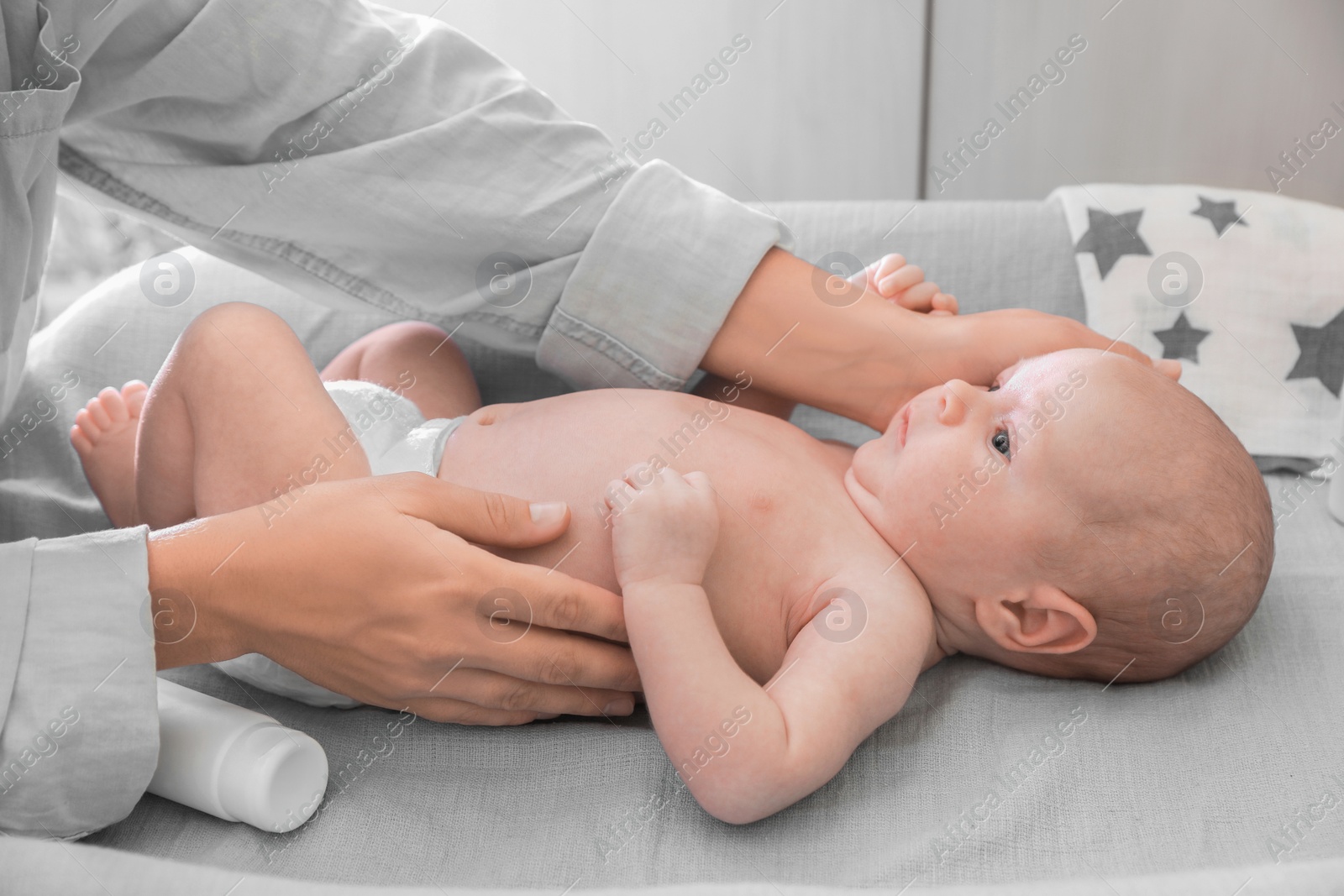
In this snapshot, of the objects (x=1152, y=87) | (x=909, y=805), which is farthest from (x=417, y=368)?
(x=1152, y=87)

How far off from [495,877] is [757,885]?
199 millimetres

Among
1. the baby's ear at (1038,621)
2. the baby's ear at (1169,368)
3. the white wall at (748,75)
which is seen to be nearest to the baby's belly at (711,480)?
the baby's ear at (1038,621)

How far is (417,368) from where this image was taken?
1.11m

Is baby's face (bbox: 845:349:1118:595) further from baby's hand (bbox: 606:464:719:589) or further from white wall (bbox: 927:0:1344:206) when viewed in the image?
white wall (bbox: 927:0:1344:206)

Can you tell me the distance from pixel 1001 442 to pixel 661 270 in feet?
1.14

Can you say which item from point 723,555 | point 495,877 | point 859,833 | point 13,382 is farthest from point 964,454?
point 13,382

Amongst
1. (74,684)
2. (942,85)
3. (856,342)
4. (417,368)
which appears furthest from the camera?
(942,85)

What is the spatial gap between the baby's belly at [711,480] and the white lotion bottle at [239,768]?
0.75 ft

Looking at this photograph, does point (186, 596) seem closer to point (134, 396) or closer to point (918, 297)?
point (134, 396)

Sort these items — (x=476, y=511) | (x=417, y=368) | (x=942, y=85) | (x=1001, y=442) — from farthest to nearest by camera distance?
1. (x=942, y=85)
2. (x=417, y=368)
3. (x=1001, y=442)
4. (x=476, y=511)

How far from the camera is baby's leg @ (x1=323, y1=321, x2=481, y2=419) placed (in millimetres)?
1091

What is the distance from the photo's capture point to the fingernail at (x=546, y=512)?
0.84 meters

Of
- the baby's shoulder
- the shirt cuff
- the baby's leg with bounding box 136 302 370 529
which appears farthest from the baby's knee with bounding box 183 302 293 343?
the baby's shoulder

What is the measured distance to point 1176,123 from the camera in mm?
1780
